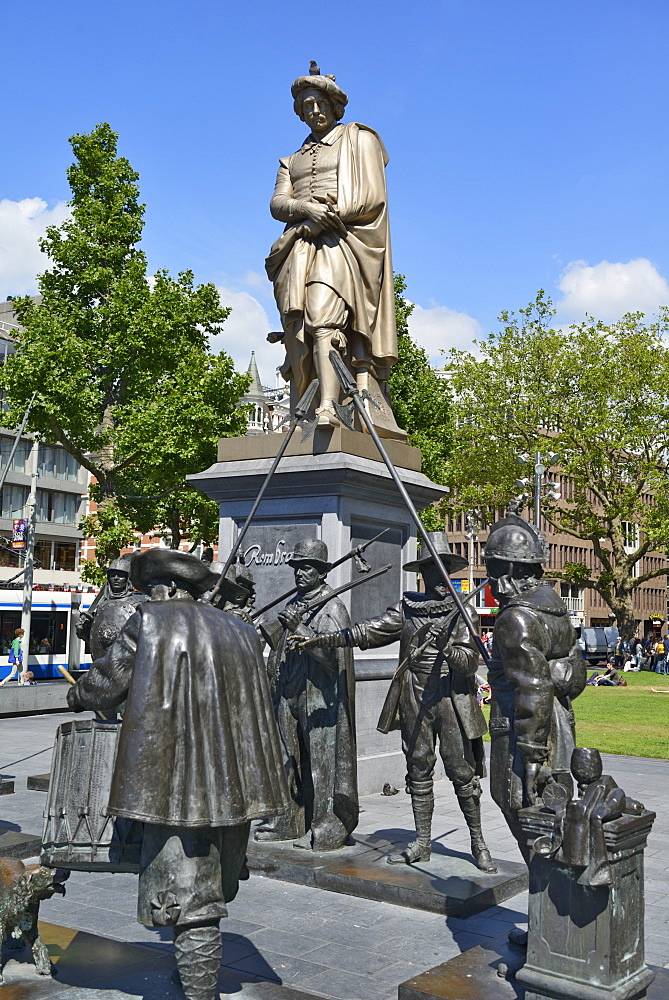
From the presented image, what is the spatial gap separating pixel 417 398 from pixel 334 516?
22169 mm

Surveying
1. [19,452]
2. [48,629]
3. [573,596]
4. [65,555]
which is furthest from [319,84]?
[573,596]

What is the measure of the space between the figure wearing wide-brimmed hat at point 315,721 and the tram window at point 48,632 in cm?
2275

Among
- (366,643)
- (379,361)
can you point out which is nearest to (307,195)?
(379,361)

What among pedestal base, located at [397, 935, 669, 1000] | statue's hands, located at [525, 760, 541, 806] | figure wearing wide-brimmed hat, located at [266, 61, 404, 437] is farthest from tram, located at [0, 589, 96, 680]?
statue's hands, located at [525, 760, 541, 806]

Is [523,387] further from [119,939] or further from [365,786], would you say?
[119,939]

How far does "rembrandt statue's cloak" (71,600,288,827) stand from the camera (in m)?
4.49

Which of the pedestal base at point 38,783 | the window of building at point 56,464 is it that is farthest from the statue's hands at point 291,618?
the window of building at point 56,464

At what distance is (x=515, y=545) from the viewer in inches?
230

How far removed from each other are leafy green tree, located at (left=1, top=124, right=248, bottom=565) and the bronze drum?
22495mm

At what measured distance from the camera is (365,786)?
10.5m

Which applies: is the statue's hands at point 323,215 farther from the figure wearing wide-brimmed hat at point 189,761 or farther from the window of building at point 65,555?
the window of building at point 65,555

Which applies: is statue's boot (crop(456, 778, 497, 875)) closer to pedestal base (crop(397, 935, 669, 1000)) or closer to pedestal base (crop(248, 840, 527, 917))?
pedestal base (crop(248, 840, 527, 917))

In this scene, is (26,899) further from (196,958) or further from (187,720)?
(187,720)

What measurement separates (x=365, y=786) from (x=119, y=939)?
4.52 meters
